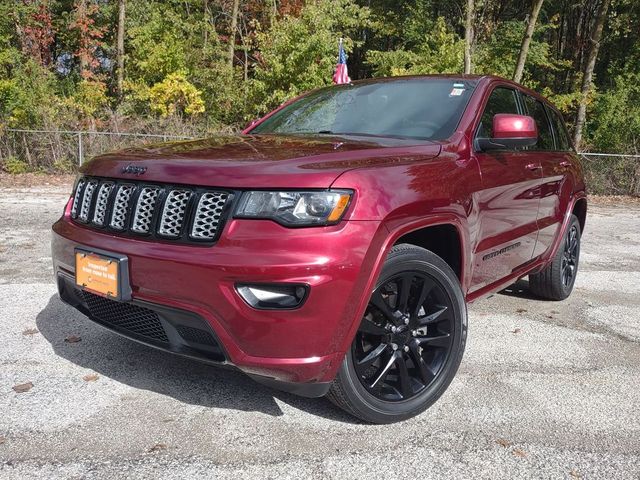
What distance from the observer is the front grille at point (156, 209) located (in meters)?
2.36

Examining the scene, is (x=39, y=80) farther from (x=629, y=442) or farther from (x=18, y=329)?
(x=629, y=442)

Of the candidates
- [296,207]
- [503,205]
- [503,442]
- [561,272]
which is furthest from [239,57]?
[503,442]

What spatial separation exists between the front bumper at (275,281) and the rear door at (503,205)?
1128mm

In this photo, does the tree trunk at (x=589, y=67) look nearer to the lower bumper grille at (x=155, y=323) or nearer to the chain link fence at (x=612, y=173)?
the chain link fence at (x=612, y=173)

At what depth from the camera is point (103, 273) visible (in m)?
2.57

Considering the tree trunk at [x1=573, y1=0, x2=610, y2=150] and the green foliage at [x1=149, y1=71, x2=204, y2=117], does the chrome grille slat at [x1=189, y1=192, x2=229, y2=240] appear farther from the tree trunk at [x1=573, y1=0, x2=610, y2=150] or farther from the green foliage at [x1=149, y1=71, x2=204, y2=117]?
the tree trunk at [x1=573, y1=0, x2=610, y2=150]

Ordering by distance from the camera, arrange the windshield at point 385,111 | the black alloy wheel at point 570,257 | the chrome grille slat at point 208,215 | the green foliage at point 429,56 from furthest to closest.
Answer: the green foliage at point 429,56 → the black alloy wheel at point 570,257 → the windshield at point 385,111 → the chrome grille slat at point 208,215

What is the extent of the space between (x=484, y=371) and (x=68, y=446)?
2261 mm

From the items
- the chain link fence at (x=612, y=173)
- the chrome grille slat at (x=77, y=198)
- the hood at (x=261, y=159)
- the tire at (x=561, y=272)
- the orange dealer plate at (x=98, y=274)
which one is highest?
the hood at (x=261, y=159)

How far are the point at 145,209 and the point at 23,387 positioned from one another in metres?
1.24

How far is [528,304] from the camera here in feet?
16.2

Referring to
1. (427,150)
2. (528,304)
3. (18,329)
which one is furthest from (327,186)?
(528,304)

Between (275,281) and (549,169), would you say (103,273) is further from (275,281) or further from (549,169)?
(549,169)

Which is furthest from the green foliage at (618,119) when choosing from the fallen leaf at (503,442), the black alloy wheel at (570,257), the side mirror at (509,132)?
the fallen leaf at (503,442)
